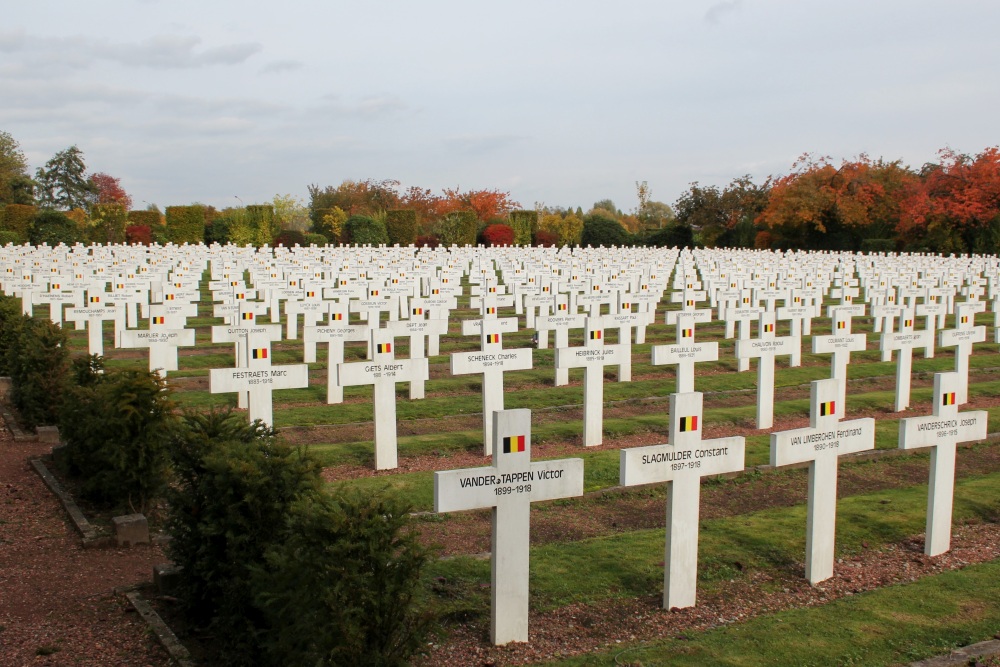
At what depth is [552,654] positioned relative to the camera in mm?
5449

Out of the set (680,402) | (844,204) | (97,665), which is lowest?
(97,665)

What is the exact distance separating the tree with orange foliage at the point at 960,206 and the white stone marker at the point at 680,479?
43.1 m

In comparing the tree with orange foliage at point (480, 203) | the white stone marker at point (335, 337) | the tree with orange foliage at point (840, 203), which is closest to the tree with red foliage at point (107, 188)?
the tree with orange foliage at point (480, 203)

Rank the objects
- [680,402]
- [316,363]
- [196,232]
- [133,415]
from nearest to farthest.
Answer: [680,402]
[133,415]
[316,363]
[196,232]

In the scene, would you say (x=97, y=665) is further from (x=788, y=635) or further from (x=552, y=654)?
(x=788, y=635)

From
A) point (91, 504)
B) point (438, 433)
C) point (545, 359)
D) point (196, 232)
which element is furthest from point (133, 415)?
point (196, 232)

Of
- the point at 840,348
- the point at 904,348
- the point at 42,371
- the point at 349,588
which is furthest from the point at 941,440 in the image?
the point at 42,371

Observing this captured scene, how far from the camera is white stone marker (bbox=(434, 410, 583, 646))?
5473mm

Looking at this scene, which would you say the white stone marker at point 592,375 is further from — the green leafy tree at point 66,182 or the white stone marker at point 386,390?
the green leafy tree at point 66,182

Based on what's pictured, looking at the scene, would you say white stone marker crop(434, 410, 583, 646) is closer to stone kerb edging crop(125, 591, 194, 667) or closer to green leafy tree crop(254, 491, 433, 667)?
green leafy tree crop(254, 491, 433, 667)

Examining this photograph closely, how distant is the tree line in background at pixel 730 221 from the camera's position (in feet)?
150

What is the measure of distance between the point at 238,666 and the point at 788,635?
10.3ft

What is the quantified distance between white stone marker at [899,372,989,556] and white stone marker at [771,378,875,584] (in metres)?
0.72

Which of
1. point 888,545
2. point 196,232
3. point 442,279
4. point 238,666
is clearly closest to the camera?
point 238,666
